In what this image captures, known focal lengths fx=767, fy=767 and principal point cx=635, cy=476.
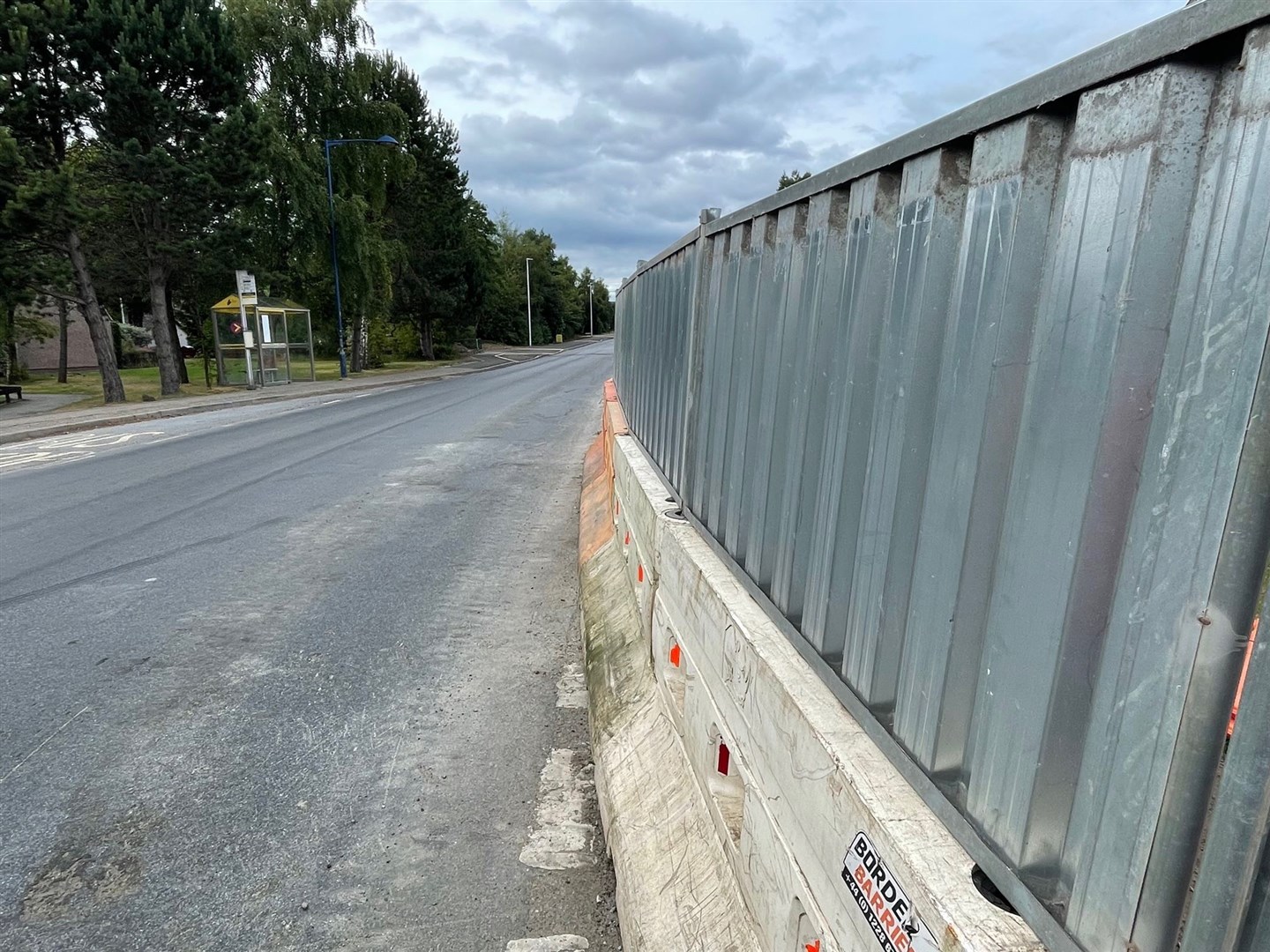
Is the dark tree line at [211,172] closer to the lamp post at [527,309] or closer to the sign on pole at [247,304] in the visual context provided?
the sign on pole at [247,304]

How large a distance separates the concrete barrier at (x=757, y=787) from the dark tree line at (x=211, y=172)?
67.2 feet

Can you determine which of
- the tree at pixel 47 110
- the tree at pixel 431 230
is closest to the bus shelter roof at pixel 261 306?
the tree at pixel 47 110

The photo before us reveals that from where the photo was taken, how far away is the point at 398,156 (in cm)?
3478

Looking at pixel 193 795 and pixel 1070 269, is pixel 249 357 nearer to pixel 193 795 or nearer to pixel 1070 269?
pixel 193 795

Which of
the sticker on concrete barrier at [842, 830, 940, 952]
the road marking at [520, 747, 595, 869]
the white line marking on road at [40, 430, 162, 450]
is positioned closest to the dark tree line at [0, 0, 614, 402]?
the white line marking on road at [40, 430, 162, 450]

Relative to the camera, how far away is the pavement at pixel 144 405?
1647cm

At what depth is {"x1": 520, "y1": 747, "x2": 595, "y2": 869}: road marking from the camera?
317 cm

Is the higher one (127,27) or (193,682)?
(127,27)

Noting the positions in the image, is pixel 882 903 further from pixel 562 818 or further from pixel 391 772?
pixel 391 772

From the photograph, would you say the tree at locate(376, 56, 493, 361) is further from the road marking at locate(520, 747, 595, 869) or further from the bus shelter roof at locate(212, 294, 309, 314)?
the road marking at locate(520, 747, 595, 869)

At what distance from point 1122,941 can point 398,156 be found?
127 feet

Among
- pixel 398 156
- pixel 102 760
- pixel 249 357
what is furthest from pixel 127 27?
pixel 102 760

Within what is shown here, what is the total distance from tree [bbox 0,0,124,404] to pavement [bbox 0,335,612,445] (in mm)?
3327

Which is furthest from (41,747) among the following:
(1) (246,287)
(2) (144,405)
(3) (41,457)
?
(1) (246,287)
